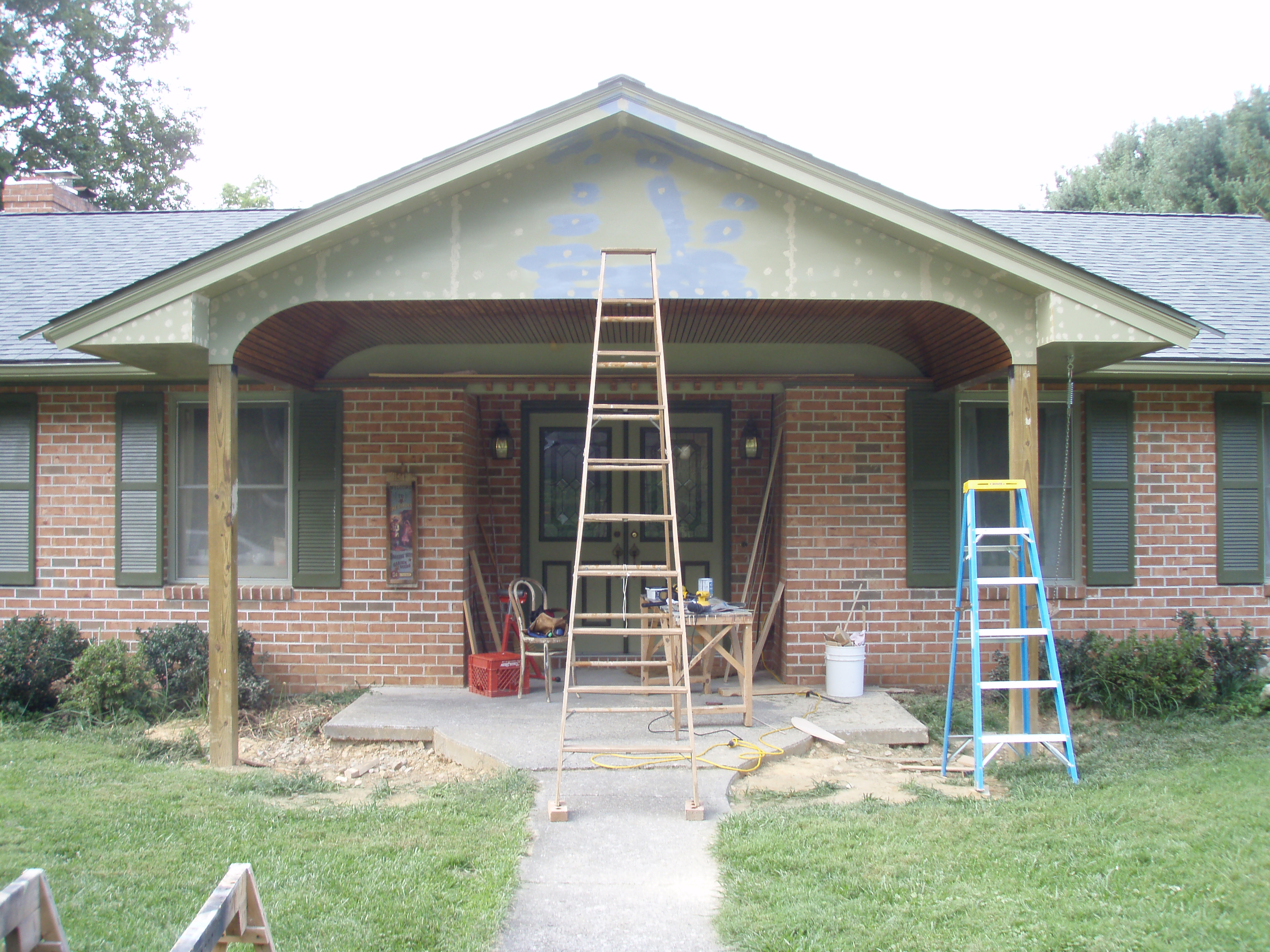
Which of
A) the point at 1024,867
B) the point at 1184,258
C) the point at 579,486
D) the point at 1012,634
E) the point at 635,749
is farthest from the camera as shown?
the point at 1184,258

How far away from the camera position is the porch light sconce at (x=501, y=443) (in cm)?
832

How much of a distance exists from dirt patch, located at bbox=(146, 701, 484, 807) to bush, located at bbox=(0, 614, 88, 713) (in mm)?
1000

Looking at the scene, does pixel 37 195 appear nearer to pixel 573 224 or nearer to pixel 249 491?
pixel 249 491

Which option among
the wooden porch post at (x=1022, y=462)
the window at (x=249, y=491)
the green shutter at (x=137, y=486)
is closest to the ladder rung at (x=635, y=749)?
the wooden porch post at (x=1022, y=462)

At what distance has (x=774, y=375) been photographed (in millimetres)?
7723

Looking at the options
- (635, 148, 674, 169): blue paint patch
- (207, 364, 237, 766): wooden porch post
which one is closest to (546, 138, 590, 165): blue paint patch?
(635, 148, 674, 169): blue paint patch

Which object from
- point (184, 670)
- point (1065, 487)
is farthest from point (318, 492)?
point (1065, 487)

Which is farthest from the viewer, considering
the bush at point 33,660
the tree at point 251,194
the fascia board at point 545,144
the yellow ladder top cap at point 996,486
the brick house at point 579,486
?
the tree at point 251,194

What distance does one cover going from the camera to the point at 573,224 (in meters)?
5.62

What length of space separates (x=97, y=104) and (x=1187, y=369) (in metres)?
25.3

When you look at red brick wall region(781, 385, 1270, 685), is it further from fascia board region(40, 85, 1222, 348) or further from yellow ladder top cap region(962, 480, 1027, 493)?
fascia board region(40, 85, 1222, 348)

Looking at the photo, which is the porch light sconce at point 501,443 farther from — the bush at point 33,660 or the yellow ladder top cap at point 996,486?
the yellow ladder top cap at point 996,486

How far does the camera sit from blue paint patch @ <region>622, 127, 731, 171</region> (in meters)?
5.61

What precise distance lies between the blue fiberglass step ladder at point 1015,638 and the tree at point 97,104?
23049 mm
